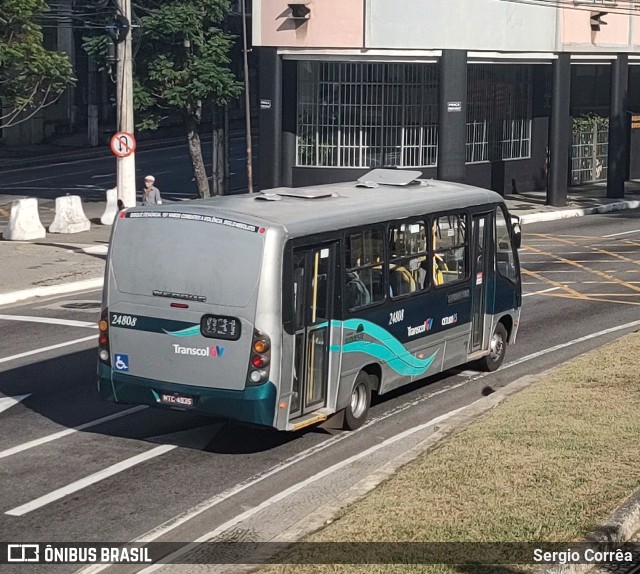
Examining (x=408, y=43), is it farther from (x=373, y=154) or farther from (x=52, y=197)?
(x=52, y=197)

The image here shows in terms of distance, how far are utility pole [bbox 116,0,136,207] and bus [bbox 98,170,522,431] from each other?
528 inches

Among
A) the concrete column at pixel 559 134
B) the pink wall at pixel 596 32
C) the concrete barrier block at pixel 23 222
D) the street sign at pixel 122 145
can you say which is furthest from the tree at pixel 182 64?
the pink wall at pixel 596 32

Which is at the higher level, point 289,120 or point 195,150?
point 289,120

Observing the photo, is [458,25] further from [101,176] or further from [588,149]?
[101,176]

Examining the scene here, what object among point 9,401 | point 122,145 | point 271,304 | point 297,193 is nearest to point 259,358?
point 271,304

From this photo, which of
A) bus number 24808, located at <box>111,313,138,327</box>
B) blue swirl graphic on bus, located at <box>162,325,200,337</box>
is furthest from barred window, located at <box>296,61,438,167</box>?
blue swirl graphic on bus, located at <box>162,325,200,337</box>

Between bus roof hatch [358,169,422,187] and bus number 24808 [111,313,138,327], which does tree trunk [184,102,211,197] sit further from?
bus number 24808 [111,313,138,327]

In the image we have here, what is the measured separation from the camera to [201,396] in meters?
12.6

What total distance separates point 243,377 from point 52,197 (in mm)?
29699

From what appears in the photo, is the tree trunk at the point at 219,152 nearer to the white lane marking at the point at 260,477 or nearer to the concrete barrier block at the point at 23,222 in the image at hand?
the concrete barrier block at the point at 23,222

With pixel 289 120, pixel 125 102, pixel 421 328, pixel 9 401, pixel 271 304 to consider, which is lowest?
pixel 9 401

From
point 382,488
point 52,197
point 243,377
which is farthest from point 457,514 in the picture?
point 52,197

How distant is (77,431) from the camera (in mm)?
13812

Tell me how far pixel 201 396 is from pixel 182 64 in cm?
2508
